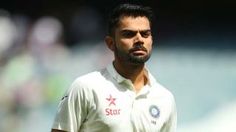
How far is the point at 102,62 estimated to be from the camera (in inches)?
120

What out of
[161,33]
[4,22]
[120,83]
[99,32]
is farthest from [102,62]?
[120,83]

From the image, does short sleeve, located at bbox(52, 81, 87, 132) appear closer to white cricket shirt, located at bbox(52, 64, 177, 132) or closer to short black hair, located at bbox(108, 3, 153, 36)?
white cricket shirt, located at bbox(52, 64, 177, 132)

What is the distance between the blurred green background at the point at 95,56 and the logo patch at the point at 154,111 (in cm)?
127

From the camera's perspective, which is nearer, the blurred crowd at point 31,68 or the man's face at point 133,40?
the man's face at point 133,40

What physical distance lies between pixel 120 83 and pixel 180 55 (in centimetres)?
140

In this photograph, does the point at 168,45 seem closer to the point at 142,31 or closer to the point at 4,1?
the point at 4,1

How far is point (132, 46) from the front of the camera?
5.58 feet

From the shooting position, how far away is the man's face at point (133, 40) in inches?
66.6

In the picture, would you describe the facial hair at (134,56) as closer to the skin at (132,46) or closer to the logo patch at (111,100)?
the skin at (132,46)

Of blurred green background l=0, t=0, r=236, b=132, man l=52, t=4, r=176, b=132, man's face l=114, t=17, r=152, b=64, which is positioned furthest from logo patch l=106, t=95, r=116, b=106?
blurred green background l=0, t=0, r=236, b=132

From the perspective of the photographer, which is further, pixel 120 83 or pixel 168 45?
pixel 168 45

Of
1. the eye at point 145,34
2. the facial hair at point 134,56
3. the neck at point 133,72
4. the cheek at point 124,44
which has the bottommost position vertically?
the neck at point 133,72

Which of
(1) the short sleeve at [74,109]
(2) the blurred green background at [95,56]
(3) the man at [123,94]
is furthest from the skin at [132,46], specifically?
(2) the blurred green background at [95,56]

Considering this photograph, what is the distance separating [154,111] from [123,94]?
11cm
